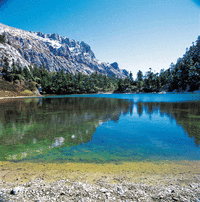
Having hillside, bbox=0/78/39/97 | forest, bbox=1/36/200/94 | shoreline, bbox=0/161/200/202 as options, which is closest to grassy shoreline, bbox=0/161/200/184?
shoreline, bbox=0/161/200/202

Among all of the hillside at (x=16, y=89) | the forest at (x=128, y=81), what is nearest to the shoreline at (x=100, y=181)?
the hillside at (x=16, y=89)

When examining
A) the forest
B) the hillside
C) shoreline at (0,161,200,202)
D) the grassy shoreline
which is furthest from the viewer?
the forest

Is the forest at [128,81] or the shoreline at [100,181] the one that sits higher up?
the forest at [128,81]

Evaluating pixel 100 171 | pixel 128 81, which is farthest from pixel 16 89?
pixel 128 81

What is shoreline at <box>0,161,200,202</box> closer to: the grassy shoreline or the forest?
the grassy shoreline

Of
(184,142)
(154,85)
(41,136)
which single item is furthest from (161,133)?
(154,85)

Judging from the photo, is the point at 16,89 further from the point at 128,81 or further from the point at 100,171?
the point at 128,81

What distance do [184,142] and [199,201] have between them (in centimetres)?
826

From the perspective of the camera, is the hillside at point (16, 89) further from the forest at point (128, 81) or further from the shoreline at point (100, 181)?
the shoreline at point (100, 181)

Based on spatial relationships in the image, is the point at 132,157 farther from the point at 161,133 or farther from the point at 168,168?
the point at 161,133

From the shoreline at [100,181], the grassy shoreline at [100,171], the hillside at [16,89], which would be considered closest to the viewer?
A: the shoreline at [100,181]

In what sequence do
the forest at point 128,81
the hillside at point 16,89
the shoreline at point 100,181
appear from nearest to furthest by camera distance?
the shoreline at point 100,181, the hillside at point 16,89, the forest at point 128,81

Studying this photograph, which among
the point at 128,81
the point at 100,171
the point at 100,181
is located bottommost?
the point at 100,171

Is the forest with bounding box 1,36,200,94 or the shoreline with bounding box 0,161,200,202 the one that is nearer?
the shoreline with bounding box 0,161,200,202
